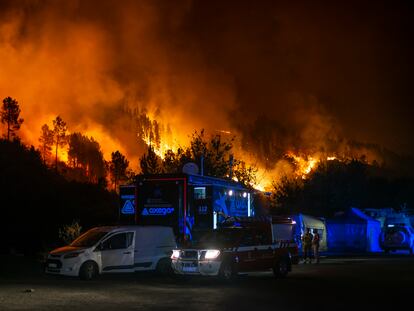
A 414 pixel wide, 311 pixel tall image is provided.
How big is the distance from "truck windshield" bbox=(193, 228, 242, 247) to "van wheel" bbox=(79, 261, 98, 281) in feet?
11.5

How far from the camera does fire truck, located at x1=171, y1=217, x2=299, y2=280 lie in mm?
20016

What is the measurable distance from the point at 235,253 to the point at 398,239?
2710 centimetres

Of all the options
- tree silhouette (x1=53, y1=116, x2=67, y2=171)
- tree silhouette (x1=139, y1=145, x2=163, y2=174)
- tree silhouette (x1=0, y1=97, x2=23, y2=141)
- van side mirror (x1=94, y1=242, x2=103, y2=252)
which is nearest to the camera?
van side mirror (x1=94, y1=242, x2=103, y2=252)

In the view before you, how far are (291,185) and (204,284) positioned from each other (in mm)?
54746

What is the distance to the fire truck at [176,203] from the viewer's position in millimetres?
25750

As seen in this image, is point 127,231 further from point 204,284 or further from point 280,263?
point 280,263

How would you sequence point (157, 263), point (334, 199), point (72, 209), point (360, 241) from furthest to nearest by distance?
point (334, 199)
point (72, 209)
point (360, 241)
point (157, 263)

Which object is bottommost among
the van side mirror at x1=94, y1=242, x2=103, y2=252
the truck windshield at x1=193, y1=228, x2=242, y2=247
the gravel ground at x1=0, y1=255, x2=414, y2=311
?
the gravel ground at x1=0, y1=255, x2=414, y2=311

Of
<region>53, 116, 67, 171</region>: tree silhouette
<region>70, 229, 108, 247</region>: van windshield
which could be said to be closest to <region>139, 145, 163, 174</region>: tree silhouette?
<region>53, 116, 67, 171</region>: tree silhouette

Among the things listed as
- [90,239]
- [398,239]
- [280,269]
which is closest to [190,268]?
[280,269]

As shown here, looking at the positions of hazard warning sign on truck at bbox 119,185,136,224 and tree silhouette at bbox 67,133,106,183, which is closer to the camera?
hazard warning sign on truck at bbox 119,185,136,224

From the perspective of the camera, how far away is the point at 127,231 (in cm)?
2222

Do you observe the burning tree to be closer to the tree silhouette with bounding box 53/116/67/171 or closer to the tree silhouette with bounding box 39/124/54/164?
the tree silhouette with bounding box 53/116/67/171

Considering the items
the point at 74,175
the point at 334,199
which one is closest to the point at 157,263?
the point at 334,199
